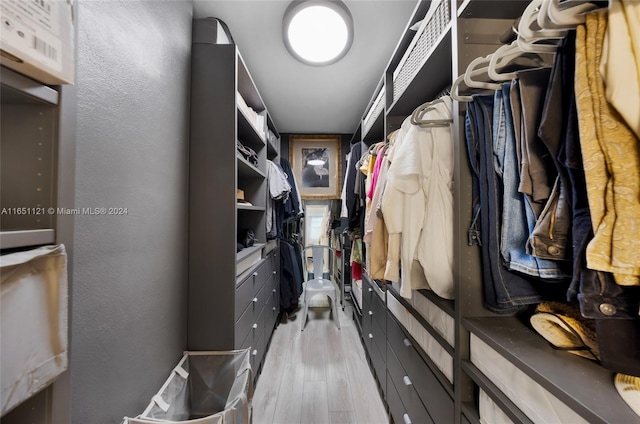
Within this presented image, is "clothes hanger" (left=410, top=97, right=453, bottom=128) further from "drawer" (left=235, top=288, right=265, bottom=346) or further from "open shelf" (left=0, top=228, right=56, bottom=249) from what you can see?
"drawer" (left=235, top=288, right=265, bottom=346)

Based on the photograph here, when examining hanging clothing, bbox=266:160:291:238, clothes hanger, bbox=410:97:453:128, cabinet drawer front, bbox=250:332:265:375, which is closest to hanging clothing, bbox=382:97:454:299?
clothes hanger, bbox=410:97:453:128

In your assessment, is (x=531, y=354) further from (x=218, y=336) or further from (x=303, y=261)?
(x=303, y=261)

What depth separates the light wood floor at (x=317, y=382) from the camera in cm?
154

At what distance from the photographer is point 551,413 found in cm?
50

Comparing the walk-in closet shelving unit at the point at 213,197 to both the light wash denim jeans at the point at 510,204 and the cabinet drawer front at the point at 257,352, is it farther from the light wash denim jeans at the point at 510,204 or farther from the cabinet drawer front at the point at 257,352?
the light wash denim jeans at the point at 510,204

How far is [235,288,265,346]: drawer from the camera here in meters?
1.44

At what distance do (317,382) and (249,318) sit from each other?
0.77 metres

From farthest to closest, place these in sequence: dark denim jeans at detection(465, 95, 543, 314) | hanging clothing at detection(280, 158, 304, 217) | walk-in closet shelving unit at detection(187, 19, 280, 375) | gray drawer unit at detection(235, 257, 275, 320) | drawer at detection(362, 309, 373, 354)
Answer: hanging clothing at detection(280, 158, 304, 217) → drawer at detection(362, 309, 373, 354) → gray drawer unit at detection(235, 257, 275, 320) → walk-in closet shelving unit at detection(187, 19, 280, 375) → dark denim jeans at detection(465, 95, 543, 314)

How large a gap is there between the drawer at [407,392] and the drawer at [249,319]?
920mm

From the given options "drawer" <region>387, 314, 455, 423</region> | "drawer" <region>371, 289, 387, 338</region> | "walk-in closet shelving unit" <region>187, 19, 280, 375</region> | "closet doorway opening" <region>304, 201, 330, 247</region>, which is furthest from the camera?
"closet doorway opening" <region>304, 201, 330, 247</region>

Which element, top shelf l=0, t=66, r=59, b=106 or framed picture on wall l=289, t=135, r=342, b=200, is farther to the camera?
framed picture on wall l=289, t=135, r=342, b=200

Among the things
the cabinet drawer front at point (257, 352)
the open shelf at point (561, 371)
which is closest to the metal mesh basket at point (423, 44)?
the open shelf at point (561, 371)

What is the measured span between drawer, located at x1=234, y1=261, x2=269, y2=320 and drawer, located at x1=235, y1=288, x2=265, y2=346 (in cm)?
5

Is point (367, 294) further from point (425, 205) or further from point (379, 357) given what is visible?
point (425, 205)
